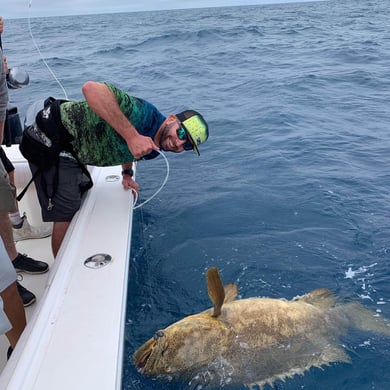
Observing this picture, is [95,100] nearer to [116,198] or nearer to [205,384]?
[116,198]

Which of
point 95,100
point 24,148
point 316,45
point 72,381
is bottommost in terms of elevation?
point 316,45

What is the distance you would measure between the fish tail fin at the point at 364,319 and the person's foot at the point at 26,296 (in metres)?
2.13

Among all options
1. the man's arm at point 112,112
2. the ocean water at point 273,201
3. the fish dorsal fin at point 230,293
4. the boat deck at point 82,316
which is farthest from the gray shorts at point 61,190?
the fish dorsal fin at point 230,293

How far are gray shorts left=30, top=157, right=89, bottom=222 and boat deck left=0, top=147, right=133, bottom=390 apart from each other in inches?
4.8

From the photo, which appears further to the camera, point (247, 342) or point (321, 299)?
point (321, 299)

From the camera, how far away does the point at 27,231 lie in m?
3.96

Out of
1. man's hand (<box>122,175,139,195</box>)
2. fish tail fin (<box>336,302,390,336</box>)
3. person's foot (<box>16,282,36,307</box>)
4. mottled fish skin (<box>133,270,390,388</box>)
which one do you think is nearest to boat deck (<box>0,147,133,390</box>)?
person's foot (<box>16,282,36,307</box>)

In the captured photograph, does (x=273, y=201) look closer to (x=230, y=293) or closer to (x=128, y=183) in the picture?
(x=128, y=183)

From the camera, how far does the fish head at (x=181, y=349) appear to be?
90.3 inches

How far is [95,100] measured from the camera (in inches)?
109

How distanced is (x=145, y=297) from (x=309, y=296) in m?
1.26

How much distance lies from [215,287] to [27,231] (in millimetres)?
2257

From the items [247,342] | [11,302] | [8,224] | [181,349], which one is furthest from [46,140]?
[247,342]

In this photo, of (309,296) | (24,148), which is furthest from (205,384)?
(24,148)
